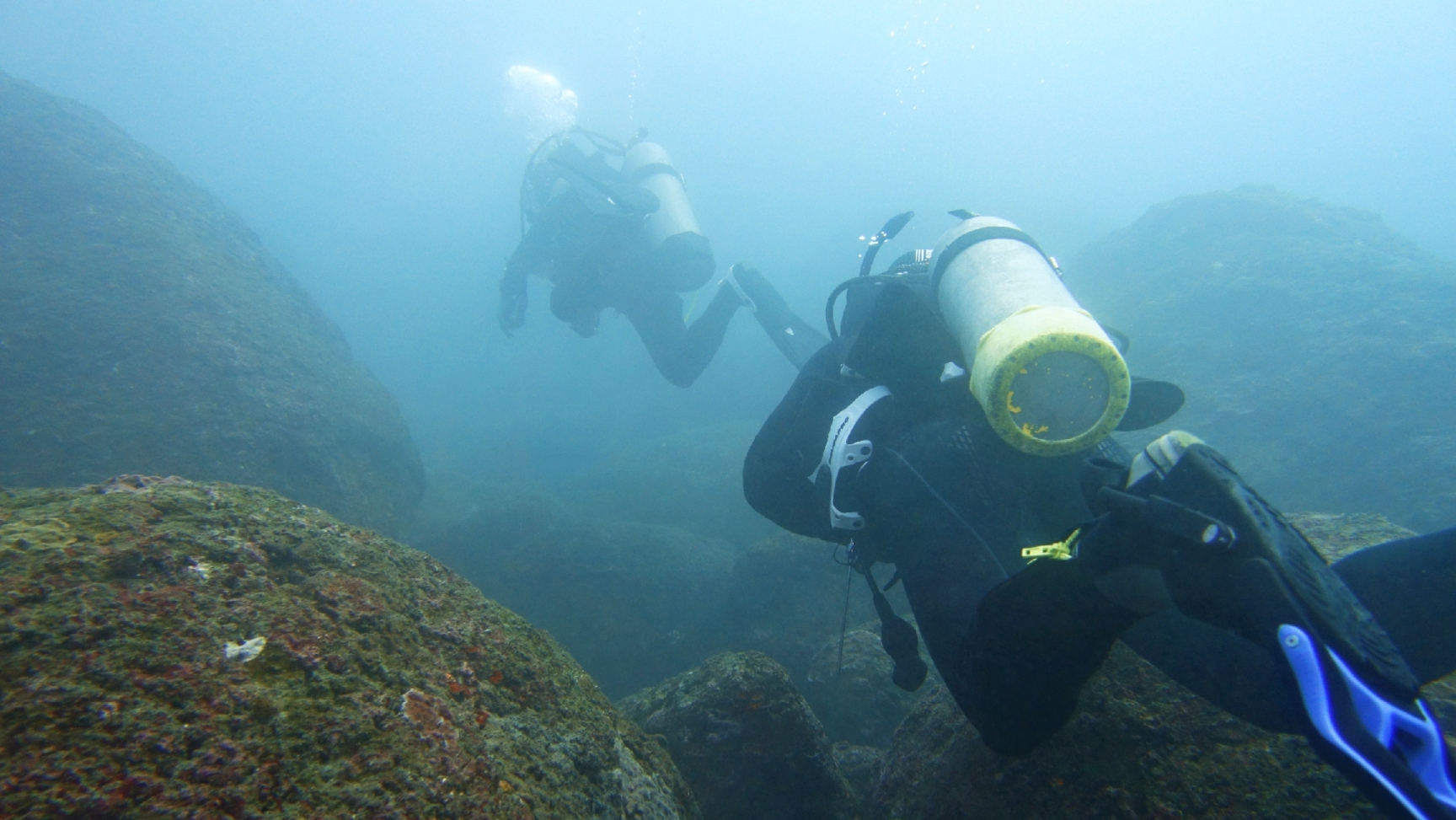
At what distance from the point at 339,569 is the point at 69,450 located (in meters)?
6.87

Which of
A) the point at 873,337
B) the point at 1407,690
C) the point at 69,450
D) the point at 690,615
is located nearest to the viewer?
the point at 1407,690

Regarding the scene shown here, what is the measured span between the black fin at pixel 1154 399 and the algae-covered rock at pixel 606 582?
5344mm

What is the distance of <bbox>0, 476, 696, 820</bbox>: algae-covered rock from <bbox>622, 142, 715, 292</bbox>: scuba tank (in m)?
7.58

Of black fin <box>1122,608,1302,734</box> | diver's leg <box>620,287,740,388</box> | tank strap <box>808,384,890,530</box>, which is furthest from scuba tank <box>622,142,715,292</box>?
black fin <box>1122,608,1302,734</box>

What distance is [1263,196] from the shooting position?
1464 cm

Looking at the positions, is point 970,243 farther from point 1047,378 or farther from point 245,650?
point 245,650

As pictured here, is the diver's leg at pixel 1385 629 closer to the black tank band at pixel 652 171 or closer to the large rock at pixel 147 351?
the large rock at pixel 147 351

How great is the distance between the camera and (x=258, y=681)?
3.86 feet

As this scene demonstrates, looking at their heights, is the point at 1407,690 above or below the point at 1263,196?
below

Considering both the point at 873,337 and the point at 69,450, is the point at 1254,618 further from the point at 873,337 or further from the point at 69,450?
the point at 69,450

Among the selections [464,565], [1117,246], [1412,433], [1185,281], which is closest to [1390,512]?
[1412,433]

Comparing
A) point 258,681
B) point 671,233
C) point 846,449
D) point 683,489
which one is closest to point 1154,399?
point 846,449

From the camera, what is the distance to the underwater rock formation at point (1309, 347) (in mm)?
8023

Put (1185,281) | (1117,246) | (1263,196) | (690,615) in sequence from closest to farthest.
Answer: (690,615) → (1185,281) → (1263,196) → (1117,246)
